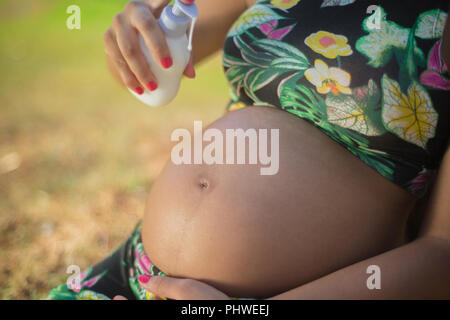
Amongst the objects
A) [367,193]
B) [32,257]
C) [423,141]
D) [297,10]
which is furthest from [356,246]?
[32,257]

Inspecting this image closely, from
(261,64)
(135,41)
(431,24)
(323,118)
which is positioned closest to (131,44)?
(135,41)

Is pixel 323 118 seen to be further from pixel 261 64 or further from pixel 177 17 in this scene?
pixel 177 17

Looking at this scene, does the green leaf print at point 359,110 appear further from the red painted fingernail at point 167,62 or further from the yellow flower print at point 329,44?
the red painted fingernail at point 167,62

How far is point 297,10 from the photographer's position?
0.70 metres

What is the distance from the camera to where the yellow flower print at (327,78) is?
2.10 feet

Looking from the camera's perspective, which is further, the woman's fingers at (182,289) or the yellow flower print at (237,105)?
the yellow flower print at (237,105)

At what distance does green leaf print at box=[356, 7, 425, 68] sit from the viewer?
1.97 feet

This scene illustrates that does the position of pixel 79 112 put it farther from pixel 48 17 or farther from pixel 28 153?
pixel 48 17

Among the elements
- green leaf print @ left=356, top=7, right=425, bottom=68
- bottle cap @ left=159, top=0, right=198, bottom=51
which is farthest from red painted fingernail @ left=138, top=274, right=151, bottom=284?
green leaf print @ left=356, top=7, right=425, bottom=68

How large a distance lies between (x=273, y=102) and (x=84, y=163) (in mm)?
1135

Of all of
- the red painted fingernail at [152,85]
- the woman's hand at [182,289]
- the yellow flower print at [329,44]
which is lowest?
the woman's hand at [182,289]

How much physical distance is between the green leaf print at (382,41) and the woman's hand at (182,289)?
0.44 meters

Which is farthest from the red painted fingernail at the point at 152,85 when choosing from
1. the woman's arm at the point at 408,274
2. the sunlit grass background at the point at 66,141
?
the sunlit grass background at the point at 66,141

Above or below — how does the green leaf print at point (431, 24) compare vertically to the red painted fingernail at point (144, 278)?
above
